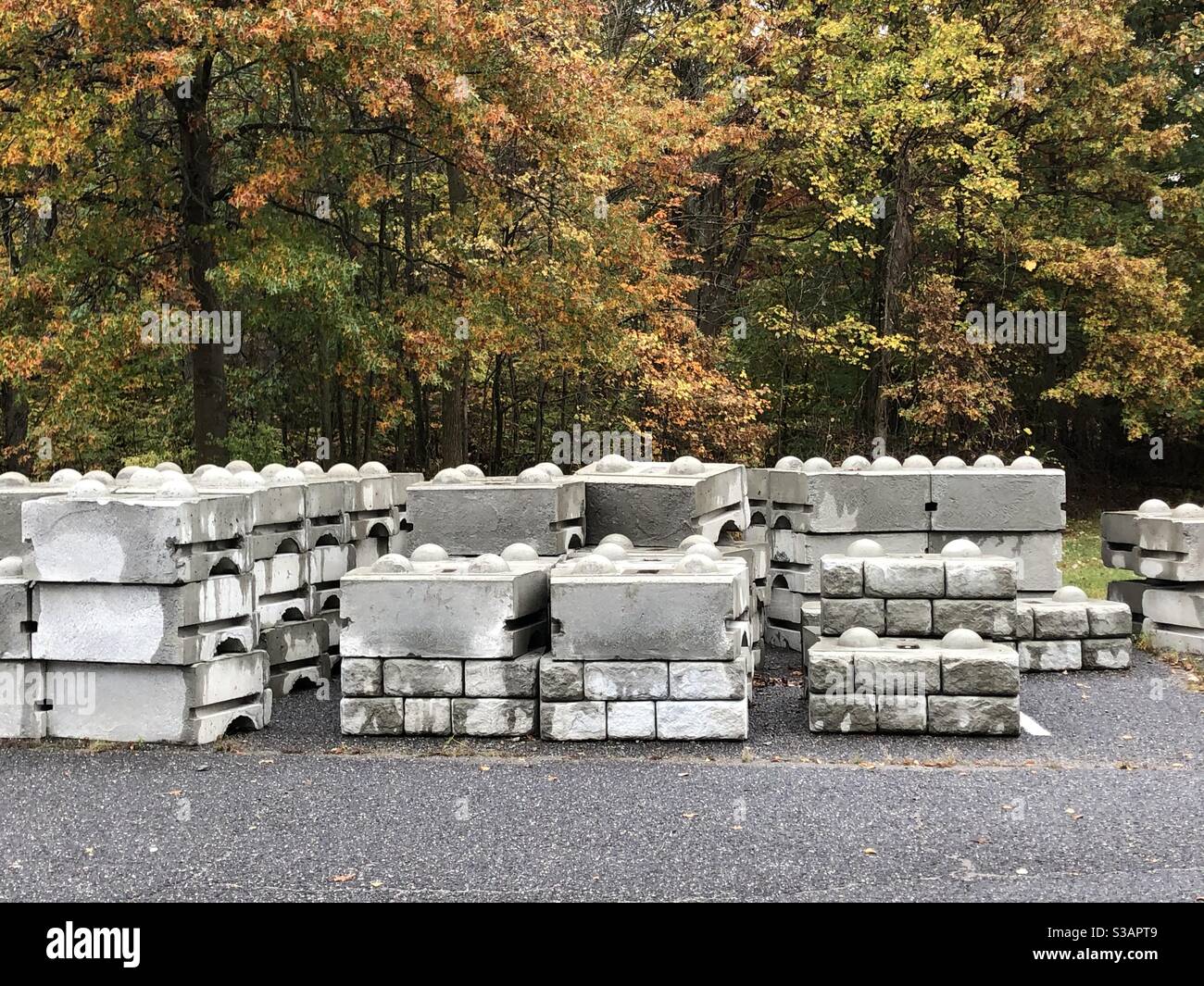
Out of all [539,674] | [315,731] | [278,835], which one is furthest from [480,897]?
[315,731]

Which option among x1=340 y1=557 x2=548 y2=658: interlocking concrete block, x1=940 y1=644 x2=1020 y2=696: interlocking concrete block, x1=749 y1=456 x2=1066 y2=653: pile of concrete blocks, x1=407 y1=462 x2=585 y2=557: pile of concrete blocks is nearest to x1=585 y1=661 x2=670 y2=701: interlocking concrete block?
x1=340 y1=557 x2=548 y2=658: interlocking concrete block

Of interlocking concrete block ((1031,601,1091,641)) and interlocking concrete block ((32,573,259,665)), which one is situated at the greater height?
interlocking concrete block ((32,573,259,665))

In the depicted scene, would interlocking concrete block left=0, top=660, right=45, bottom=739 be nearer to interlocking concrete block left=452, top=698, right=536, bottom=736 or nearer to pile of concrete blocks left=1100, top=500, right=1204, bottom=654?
interlocking concrete block left=452, top=698, right=536, bottom=736

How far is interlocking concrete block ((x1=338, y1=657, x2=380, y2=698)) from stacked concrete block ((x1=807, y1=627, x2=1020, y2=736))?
3049 mm

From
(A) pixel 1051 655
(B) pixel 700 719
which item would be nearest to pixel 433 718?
(B) pixel 700 719

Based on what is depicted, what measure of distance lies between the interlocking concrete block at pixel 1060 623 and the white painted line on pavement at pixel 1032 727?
1983 mm

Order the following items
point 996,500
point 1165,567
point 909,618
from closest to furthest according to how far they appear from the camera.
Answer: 1. point 909,618
2. point 996,500
3. point 1165,567

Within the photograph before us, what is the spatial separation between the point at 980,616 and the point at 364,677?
4688mm

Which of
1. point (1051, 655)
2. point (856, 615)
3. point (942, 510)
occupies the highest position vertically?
point (942, 510)

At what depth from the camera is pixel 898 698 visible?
30.3 ft

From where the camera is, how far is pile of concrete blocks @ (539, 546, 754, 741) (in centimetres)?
893

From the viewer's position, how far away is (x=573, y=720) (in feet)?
29.6

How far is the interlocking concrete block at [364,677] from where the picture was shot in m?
9.23

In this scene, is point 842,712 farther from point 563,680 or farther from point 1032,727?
point 563,680
